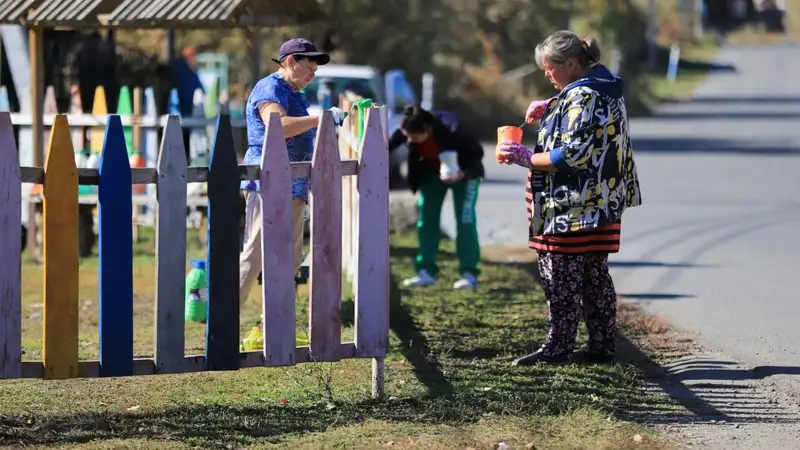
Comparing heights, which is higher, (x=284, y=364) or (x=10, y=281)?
(x=10, y=281)

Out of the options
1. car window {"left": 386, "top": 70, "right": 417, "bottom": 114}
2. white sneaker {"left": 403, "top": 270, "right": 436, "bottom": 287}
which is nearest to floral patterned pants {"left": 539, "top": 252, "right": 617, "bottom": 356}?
white sneaker {"left": 403, "top": 270, "right": 436, "bottom": 287}

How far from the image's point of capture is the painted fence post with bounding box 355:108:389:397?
6.13 m

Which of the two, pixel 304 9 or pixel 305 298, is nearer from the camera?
pixel 305 298

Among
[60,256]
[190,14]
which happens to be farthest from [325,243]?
[190,14]

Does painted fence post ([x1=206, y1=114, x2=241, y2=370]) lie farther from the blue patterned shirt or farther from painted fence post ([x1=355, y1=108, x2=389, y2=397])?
the blue patterned shirt

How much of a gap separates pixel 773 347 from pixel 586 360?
1.36m

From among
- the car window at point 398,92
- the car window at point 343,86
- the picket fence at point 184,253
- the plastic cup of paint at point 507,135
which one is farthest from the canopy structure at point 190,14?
the car window at point 398,92

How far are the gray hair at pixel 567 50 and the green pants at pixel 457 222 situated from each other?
315 centimetres

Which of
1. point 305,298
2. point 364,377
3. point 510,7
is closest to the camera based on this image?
point 364,377

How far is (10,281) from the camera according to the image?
18.5 ft

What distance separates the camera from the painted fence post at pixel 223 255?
584cm

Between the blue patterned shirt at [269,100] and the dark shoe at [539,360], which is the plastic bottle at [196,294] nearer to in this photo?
the blue patterned shirt at [269,100]

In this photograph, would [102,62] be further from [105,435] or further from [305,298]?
[105,435]

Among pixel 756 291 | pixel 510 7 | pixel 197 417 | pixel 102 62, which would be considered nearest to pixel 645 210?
pixel 756 291
